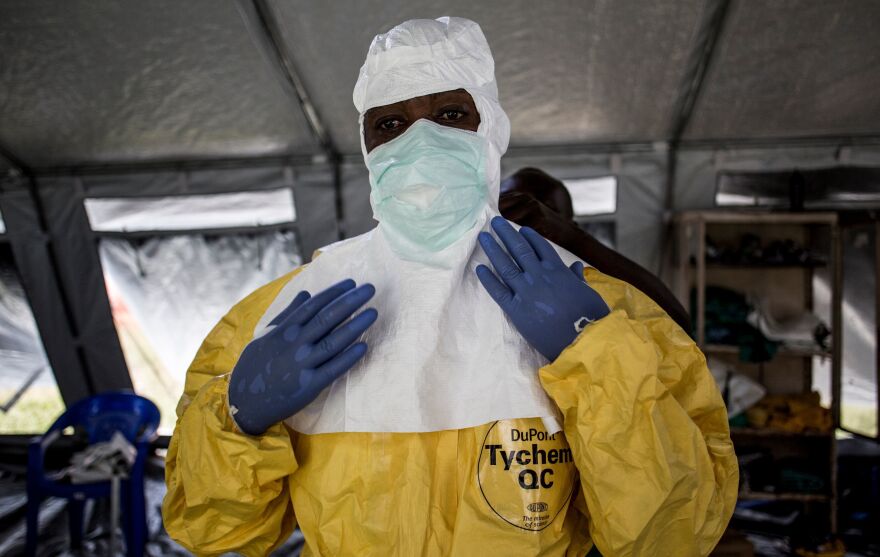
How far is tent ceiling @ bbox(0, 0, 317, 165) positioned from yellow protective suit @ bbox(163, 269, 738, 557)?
1.83 metres

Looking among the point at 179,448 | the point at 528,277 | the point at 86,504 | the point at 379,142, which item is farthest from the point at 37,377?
the point at 528,277

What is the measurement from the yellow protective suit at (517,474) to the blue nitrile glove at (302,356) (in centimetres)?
6

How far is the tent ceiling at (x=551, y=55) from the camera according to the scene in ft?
7.13

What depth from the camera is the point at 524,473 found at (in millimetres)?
874

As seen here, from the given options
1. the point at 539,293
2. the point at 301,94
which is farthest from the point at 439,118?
the point at 301,94

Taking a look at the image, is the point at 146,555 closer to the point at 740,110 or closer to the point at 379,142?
the point at 379,142

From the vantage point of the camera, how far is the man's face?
1.02 metres

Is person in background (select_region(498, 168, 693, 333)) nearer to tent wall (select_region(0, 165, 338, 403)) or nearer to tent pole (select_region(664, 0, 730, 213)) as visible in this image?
tent pole (select_region(664, 0, 730, 213))

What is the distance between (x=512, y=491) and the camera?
0.86 metres

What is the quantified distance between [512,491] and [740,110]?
2.39 m

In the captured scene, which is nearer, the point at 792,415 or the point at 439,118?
the point at 439,118

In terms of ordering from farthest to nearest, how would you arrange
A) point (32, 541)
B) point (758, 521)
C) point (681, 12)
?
point (758, 521) → point (32, 541) → point (681, 12)

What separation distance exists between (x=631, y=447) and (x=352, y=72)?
209 centimetres

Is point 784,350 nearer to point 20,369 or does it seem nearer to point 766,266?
point 766,266
